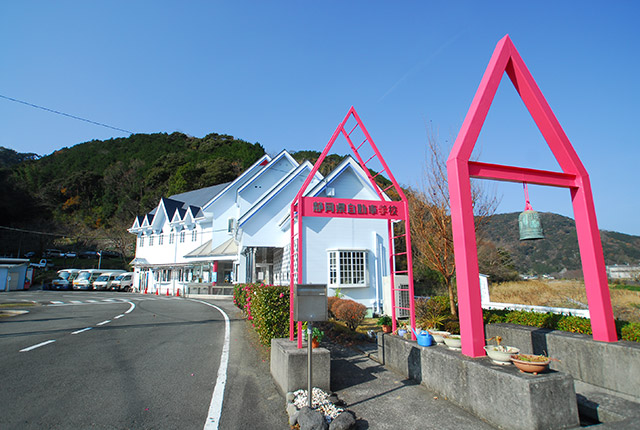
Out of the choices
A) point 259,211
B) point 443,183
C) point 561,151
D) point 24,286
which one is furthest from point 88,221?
point 561,151

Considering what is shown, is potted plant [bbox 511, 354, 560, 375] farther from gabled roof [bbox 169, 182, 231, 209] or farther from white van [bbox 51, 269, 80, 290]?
white van [bbox 51, 269, 80, 290]

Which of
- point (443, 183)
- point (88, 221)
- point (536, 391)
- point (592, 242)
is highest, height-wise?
point (88, 221)

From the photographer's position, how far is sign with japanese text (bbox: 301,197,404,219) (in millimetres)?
6898

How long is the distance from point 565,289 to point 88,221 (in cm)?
6934

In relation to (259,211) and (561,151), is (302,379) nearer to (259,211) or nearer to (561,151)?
(561,151)

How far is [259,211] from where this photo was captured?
19.5 metres

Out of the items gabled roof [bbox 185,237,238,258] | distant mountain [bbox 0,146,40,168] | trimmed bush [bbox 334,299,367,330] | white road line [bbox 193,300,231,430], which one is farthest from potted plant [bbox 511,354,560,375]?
Answer: distant mountain [bbox 0,146,40,168]

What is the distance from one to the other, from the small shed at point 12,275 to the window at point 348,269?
36624 mm

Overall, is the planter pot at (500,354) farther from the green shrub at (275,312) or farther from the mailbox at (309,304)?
the green shrub at (275,312)

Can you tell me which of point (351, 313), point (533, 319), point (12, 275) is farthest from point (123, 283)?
point (533, 319)

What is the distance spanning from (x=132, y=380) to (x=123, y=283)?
40798 millimetres

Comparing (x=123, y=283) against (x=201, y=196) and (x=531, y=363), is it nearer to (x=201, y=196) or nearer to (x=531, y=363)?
(x=201, y=196)

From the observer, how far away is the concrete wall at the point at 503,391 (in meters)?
3.71

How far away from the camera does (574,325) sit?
20.1 feet
